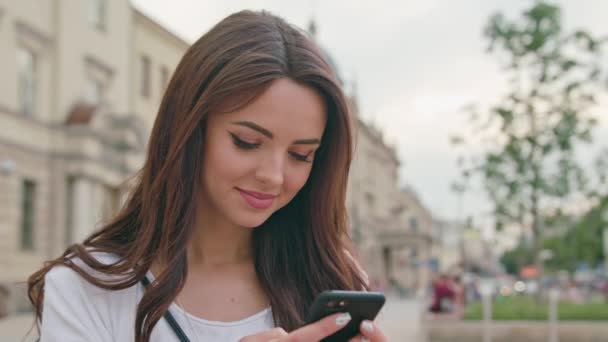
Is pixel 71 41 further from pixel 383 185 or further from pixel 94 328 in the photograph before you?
pixel 383 185

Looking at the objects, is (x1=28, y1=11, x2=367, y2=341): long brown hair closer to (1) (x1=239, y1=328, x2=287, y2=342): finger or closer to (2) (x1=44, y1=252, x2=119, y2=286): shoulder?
(2) (x1=44, y1=252, x2=119, y2=286): shoulder

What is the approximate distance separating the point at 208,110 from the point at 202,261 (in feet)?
1.46

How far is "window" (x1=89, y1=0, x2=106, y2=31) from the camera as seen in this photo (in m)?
30.9

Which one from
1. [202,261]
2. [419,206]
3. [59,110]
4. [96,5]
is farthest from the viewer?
[419,206]

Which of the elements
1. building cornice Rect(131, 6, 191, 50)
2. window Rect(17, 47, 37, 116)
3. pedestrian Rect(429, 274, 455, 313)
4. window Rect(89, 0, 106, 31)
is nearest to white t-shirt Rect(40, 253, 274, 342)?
pedestrian Rect(429, 274, 455, 313)

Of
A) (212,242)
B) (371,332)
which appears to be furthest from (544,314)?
(371,332)

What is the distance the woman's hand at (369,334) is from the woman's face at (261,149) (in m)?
0.45

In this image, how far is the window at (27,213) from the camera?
86.0ft

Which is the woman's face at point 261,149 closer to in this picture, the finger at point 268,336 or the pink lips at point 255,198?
the pink lips at point 255,198

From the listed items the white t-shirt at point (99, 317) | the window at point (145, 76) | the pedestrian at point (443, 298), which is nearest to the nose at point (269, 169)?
the white t-shirt at point (99, 317)

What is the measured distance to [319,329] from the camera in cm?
212

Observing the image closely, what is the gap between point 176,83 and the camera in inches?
98.3

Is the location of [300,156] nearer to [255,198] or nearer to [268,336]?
[255,198]

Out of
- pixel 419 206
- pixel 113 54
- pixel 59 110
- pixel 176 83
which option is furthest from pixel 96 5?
pixel 419 206
